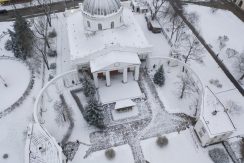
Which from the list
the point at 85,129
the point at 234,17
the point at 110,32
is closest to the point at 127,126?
the point at 85,129

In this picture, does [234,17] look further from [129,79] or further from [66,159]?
[66,159]

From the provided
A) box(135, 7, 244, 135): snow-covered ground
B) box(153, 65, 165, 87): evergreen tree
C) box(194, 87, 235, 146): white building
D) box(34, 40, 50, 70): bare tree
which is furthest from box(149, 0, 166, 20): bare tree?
box(194, 87, 235, 146): white building

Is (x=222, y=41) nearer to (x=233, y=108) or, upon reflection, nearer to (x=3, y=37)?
(x=233, y=108)

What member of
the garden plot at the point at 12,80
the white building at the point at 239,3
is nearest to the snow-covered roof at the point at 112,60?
the garden plot at the point at 12,80

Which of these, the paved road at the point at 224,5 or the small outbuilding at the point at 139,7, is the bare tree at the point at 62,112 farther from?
the paved road at the point at 224,5

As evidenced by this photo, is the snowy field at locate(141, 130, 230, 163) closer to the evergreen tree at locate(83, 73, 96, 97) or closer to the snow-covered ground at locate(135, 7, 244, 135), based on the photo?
the snow-covered ground at locate(135, 7, 244, 135)

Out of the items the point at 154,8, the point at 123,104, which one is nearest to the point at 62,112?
the point at 123,104
